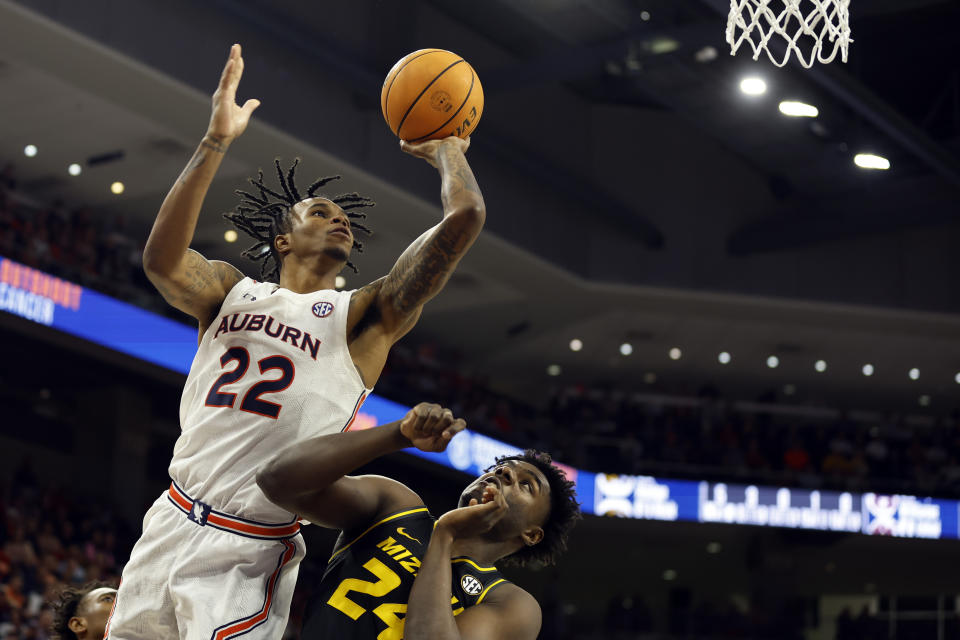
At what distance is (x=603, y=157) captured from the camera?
17781 mm

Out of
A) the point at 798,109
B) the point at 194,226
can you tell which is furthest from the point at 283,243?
the point at 798,109

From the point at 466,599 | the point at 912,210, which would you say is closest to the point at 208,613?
the point at 466,599

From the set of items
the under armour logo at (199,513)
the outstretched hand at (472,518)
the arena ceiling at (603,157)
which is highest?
the arena ceiling at (603,157)

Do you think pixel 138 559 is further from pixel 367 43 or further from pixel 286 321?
pixel 367 43

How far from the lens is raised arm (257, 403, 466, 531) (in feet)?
7.97

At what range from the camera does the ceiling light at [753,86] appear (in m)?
14.2

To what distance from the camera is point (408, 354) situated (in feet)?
58.0

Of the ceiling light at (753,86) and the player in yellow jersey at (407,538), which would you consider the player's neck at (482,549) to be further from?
the ceiling light at (753,86)

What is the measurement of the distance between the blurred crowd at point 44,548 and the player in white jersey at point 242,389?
6.00 m

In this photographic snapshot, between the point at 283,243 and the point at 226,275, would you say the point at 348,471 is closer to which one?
the point at 226,275

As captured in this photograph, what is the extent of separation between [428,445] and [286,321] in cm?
74

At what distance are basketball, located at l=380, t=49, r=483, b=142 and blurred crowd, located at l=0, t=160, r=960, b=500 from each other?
11528 mm

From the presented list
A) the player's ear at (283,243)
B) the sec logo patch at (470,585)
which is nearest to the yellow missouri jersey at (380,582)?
the sec logo patch at (470,585)

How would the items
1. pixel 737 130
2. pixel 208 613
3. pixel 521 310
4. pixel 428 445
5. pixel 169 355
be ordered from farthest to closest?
pixel 521 310, pixel 737 130, pixel 169 355, pixel 208 613, pixel 428 445
